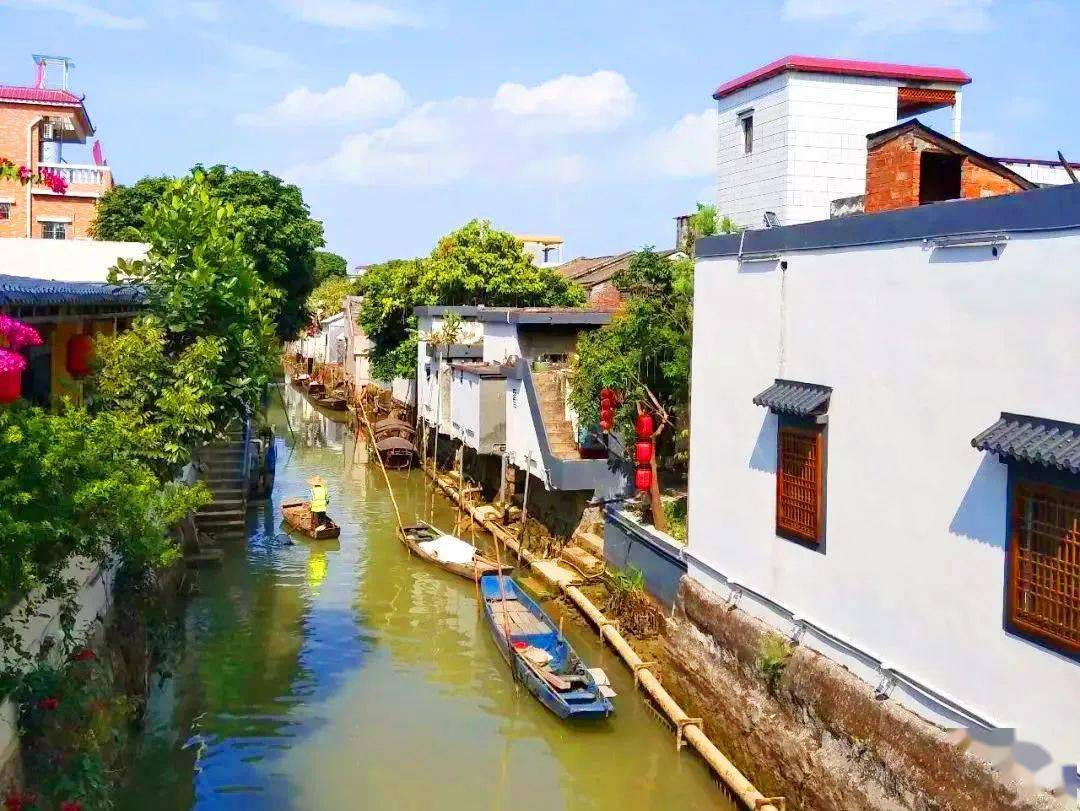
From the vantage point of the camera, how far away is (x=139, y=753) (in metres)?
12.4

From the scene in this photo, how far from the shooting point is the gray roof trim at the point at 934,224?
7449 millimetres

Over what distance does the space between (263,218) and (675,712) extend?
24.5 meters

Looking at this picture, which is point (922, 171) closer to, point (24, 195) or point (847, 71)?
point (847, 71)

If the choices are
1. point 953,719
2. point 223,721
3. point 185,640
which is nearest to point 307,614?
point 185,640

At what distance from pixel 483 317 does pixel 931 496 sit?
2009 centimetres

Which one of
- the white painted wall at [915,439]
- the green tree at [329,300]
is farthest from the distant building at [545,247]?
the white painted wall at [915,439]

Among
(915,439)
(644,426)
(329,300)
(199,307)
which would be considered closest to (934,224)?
(915,439)

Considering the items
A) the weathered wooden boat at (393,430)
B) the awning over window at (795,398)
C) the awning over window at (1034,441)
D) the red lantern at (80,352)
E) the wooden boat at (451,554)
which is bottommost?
the wooden boat at (451,554)

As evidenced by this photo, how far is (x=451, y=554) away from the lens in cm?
2100

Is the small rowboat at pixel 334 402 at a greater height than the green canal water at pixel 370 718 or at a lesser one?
greater

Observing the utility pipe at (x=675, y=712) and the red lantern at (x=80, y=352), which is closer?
the utility pipe at (x=675, y=712)

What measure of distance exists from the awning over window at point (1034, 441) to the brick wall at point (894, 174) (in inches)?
217

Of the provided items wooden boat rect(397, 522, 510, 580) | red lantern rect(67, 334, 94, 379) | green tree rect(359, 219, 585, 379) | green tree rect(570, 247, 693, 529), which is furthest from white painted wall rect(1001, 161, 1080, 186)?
green tree rect(359, 219, 585, 379)

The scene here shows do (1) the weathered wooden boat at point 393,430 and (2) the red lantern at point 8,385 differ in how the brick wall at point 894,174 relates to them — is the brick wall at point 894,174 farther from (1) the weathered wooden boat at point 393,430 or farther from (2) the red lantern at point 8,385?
(1) the weathered wooden boat at point 393,430
